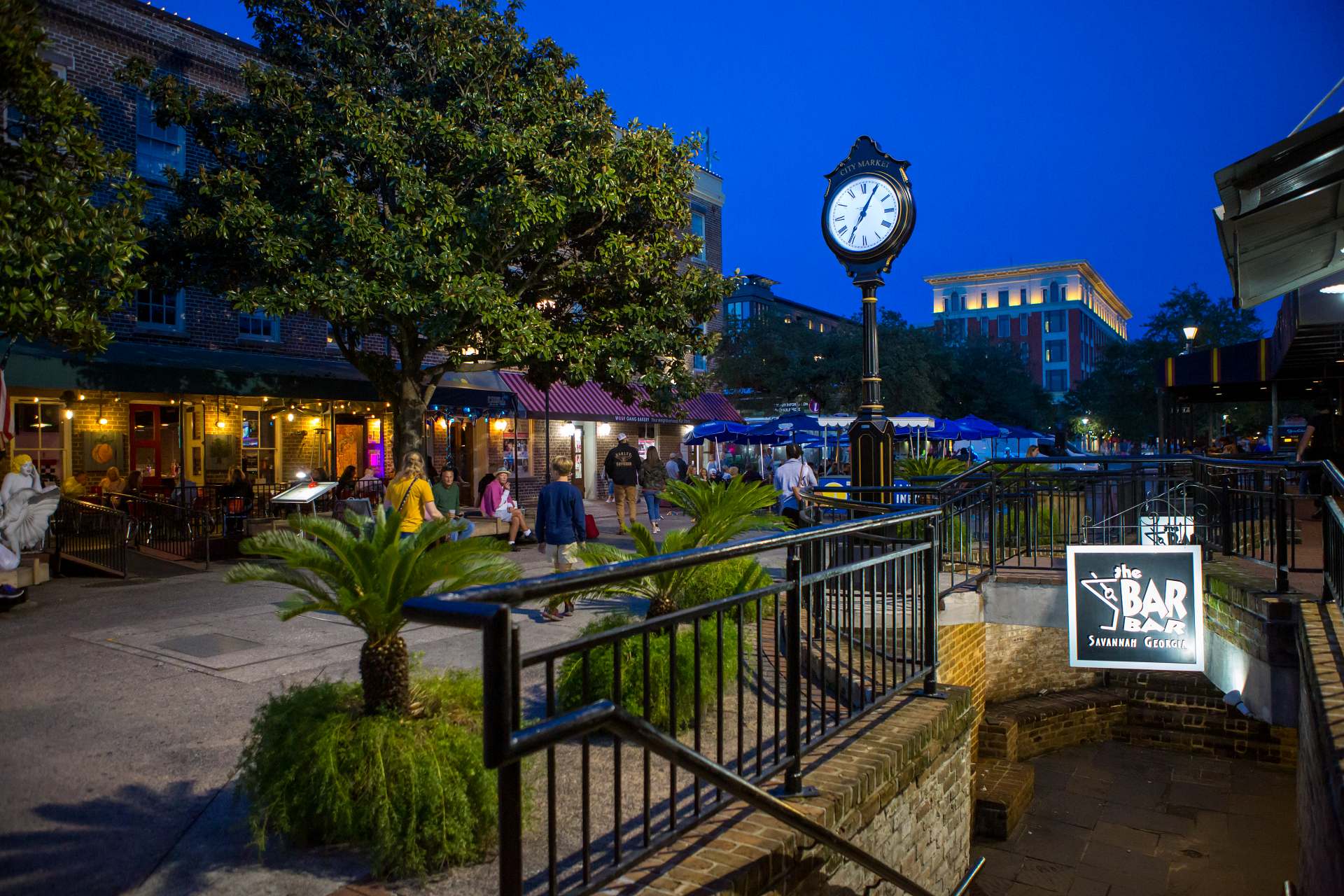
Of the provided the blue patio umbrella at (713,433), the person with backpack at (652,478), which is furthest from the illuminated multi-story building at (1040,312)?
the person with backpack at (652,478)

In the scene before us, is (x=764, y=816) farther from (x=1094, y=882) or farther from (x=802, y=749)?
(x=1094, y=882)

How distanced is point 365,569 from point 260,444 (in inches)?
692

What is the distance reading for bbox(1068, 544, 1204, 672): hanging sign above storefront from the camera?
24.7 ft

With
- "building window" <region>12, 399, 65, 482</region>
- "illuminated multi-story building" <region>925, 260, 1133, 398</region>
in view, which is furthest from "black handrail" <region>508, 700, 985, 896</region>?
"illuminated multi-story building" <region>925, 260, 1133, 398</region>

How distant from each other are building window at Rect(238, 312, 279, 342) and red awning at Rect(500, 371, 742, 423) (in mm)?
5589

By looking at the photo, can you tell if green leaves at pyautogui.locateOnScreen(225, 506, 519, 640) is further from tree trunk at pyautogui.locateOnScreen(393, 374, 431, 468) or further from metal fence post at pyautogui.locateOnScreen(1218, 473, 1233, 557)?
tree trunk at pyautogui.locateOnScreen(393, 374, 431, 468)

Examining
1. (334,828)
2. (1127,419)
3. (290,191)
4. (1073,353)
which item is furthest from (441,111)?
(1073,353)

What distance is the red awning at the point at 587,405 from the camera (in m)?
22.9

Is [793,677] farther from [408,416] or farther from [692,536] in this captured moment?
[408,416]

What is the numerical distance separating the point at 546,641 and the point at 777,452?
2898cm

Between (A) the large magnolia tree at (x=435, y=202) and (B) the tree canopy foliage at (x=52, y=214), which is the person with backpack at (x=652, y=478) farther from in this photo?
(B) the tree canopy foliage at (x=52, y=214)

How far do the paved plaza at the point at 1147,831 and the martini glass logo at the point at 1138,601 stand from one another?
2065mm

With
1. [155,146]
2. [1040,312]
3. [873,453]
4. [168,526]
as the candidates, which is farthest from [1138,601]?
[1040,312]

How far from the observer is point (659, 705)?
17.0 ft
